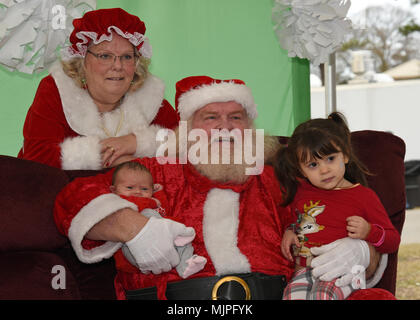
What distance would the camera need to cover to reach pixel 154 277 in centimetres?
172

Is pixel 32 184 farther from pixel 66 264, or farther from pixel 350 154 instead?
pixel 350 154

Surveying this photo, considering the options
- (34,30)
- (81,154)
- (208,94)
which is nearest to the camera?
(208,94)

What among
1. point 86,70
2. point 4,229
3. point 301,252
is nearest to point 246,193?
point 301,252

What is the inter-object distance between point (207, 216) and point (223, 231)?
3.0 inches

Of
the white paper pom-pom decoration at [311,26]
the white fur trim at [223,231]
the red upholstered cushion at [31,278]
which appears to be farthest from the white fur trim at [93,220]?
the white paper pom-pom decoration at [311,26]

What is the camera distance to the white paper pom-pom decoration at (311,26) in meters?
2.83

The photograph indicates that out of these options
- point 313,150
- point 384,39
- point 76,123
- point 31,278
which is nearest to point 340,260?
point 313,150

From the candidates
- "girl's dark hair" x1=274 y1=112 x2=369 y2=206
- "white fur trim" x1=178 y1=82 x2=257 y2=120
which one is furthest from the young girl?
"white fur trim" x1=178 y1=82 x2=257 y2=120

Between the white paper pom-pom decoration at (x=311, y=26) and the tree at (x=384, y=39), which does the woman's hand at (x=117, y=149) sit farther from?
the tree at (x=384, y=39)

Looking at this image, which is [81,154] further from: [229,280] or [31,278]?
[229,280]

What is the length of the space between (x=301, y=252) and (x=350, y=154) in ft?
1.24

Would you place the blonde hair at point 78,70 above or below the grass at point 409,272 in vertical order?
above

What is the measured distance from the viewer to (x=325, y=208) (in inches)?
68.2

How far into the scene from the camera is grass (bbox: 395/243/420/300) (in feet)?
11.6
